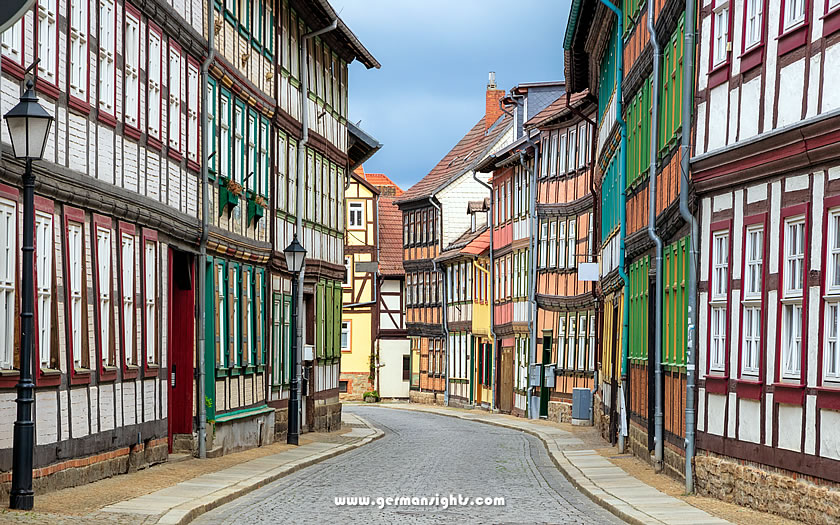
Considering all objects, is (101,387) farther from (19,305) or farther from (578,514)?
(578,514)

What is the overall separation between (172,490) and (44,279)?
319cm

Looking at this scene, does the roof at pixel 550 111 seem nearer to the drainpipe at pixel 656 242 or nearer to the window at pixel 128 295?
the drainpipe at pixel 656 242

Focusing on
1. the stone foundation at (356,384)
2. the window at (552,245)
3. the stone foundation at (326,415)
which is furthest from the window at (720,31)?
the stone foundation at (356,384)

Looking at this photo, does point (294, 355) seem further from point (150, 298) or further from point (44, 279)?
point (44, 279)

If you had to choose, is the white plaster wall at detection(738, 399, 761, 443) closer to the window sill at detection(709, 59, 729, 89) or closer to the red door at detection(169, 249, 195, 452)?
the window sill at detection(709, 59, 729, 89)

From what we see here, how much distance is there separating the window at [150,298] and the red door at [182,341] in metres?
1.93

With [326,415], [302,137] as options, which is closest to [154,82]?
[302,137]

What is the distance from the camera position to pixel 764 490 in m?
15.3

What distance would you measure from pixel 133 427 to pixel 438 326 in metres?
43.2

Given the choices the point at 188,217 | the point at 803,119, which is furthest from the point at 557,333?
the point at 803,119

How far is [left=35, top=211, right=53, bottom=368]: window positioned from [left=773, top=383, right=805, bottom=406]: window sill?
796 centimetres

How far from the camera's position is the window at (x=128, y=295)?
63.2ft

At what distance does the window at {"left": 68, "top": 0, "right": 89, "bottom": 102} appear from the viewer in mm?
16906

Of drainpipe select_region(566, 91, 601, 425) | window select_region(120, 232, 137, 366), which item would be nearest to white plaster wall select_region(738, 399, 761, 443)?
window select_region(120, 232, 137, 366)
